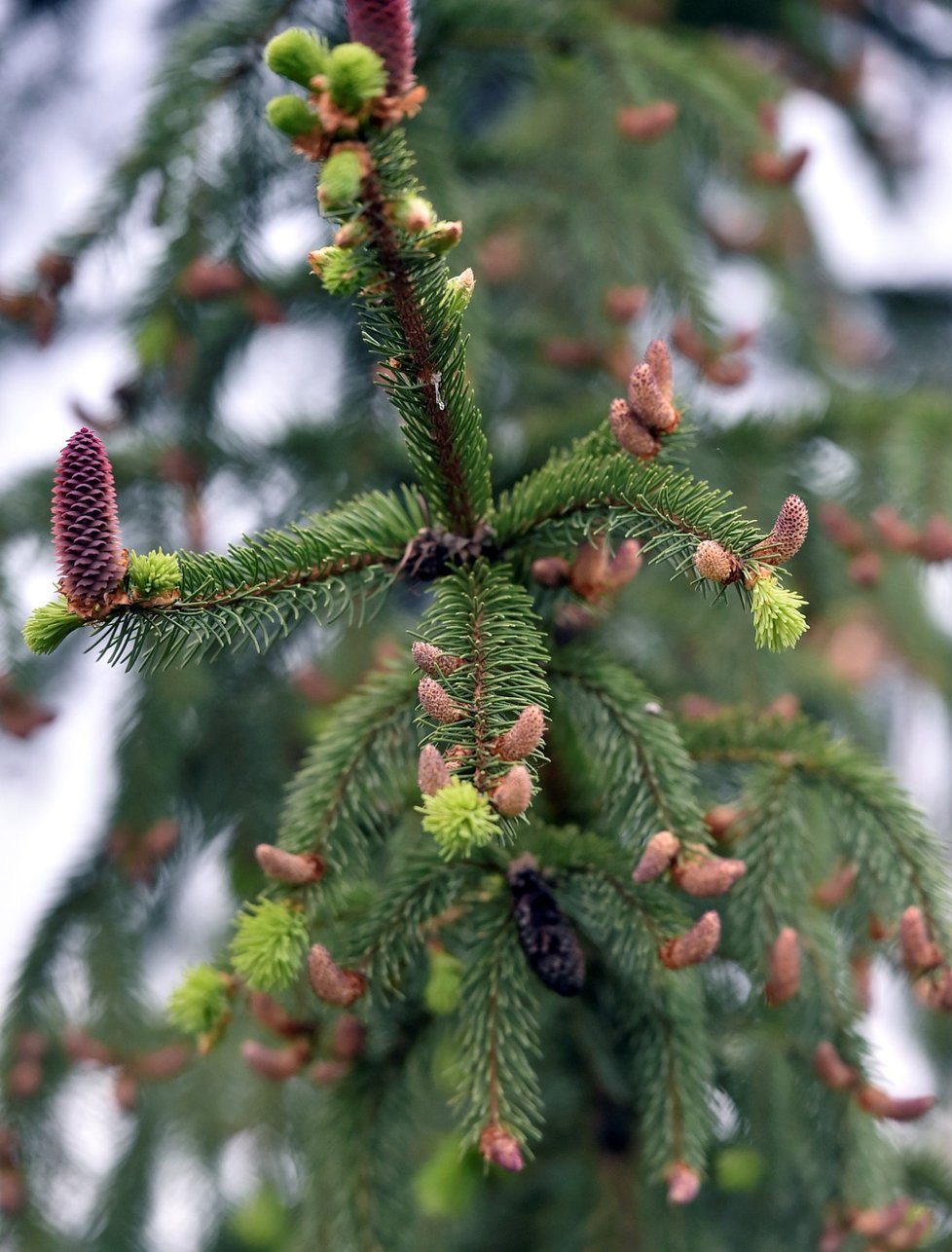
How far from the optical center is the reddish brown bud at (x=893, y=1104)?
0.91m

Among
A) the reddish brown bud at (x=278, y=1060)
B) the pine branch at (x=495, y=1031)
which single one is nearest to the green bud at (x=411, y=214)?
the pine branch at (x=495, y=1031)

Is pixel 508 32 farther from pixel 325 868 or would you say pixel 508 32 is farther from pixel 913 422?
pixel 325 868

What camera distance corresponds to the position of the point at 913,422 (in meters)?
1.57

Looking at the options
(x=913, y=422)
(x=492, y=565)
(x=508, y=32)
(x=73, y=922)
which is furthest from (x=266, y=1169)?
(x=508, y=32)

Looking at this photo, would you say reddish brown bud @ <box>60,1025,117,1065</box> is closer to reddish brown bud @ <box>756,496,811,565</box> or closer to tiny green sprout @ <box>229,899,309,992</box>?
tiny green sprout @ <box>229,899,309,992</box>

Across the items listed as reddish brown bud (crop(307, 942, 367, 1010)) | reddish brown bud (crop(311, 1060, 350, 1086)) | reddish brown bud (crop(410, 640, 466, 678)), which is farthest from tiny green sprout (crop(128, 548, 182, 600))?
reddish brown bud (crop(311, 1060, 350, 1086))

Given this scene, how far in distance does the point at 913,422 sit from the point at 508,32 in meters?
0.75

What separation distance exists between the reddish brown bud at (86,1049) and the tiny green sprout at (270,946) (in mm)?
687

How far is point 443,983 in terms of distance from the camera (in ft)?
3.06

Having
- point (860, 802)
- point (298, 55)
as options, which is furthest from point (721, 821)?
point (298, 55)

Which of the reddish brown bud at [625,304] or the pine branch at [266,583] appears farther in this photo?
the reddish brown bud at [625,304]

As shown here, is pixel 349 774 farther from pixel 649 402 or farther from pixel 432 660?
pixel 649 402

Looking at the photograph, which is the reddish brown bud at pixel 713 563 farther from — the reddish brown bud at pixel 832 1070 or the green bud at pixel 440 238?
the reddish brown bud at pixel 832 1070

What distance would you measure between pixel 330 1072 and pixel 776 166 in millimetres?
1208
